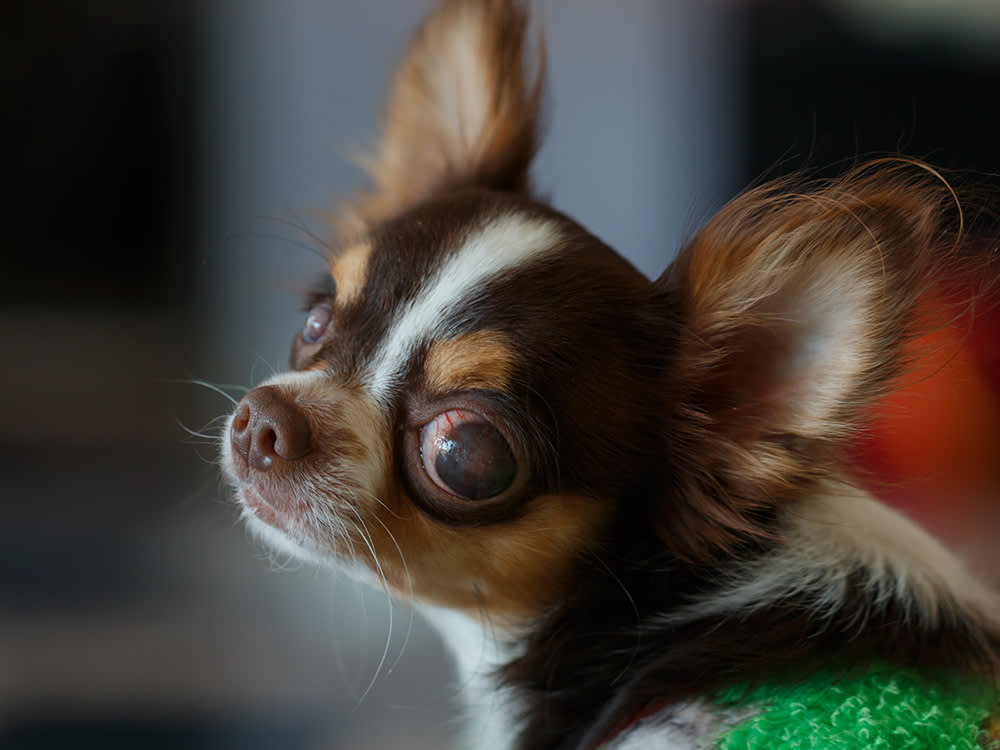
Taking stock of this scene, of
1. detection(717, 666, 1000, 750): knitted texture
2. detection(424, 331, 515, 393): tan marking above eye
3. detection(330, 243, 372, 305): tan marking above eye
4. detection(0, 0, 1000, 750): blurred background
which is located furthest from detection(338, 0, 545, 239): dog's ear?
detection(717, 666, 1000, 750): knitted texture

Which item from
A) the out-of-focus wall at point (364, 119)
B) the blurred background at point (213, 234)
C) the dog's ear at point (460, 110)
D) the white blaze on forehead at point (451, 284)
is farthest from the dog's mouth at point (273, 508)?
the out-of-focus wall at point (364, 119)

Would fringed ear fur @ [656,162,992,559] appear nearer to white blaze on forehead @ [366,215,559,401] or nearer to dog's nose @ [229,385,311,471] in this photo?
white blaze on forehead @ [366,215,559,401]

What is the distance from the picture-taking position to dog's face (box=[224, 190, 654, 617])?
1.01 meters

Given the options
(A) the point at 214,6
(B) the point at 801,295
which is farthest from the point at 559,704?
(A) the point at 214,6

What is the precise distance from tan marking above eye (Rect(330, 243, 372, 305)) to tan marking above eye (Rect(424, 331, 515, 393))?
177mm

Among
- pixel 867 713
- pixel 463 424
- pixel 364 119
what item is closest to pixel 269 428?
pixel 463 424

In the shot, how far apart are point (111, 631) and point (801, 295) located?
248 centimetres

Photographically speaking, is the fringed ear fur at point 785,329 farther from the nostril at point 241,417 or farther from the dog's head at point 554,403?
the nostril at point 241,417

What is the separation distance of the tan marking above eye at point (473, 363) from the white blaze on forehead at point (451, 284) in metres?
0.03

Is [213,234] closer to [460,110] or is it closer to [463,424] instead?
[460,110]

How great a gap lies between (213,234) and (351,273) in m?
2.48

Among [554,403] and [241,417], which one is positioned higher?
[554,403]

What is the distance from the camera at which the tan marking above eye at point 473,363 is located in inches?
39.7

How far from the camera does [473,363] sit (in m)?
1.01
